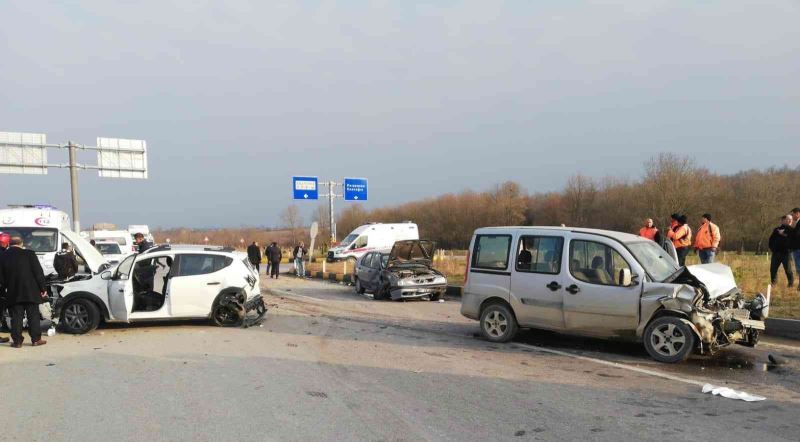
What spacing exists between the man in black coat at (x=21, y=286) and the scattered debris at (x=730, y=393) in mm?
9435

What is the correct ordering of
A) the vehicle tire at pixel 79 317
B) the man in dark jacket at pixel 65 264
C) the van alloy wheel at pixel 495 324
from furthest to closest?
the man in dark jacket at pixel 65 264 < the vehicle tire at pixel 79 317 < the van alloy wheel at pixel 495 324

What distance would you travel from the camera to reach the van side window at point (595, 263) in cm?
812

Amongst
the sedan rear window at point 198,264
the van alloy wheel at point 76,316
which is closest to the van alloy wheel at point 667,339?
the sedan rear window at point 198,264

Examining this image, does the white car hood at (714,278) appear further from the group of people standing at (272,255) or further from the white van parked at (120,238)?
the white van parked at (120,238)

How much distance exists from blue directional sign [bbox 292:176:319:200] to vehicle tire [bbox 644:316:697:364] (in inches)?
1397

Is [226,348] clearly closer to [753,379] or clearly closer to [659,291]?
[659,291]

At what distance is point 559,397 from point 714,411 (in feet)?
4.73

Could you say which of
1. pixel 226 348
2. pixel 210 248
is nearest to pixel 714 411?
pixel 226 348

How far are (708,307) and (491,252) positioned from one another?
319 cm

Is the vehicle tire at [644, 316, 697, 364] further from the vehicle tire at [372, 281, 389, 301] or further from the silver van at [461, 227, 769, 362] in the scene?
the vehicle tire at [372, 281, 389, 301]

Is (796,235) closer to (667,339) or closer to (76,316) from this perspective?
(667,339)

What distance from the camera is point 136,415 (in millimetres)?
5574

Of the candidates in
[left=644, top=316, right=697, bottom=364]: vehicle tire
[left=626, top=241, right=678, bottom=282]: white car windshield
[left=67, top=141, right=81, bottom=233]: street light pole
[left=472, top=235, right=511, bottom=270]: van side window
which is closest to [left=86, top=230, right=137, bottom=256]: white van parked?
[left=67, top=141, right=81, bottom=233]: street light pole

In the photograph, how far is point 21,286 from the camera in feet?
29.5
